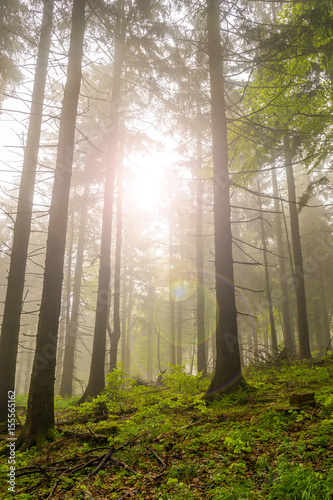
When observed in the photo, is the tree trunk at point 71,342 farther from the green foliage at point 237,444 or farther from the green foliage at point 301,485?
the green foliage at point 301,485

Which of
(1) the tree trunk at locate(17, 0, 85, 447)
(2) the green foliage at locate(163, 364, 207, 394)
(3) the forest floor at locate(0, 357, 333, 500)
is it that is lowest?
(3) the forest floor at locate(0, 357, 333, 500)

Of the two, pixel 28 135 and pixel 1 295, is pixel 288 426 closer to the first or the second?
pixel 28 135

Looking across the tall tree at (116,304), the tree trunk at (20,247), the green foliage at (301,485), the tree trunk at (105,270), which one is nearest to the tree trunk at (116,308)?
the tall tree at (116,304)

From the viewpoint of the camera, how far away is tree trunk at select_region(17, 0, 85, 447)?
16.1 ft

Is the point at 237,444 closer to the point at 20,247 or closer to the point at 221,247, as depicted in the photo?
the point at 221,247

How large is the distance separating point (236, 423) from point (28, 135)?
31.0 feet

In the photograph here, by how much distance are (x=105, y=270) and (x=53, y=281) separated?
14.1ft

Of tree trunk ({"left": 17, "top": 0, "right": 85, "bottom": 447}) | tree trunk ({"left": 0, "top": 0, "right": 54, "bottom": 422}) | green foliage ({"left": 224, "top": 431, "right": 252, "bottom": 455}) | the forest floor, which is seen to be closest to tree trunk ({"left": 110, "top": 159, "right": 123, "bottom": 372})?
tree trunk ({"left": 0, "top": 0, "right": 54, "bottom": 422})

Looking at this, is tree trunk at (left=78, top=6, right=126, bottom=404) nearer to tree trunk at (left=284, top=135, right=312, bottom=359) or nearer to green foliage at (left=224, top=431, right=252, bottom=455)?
green foliage at (left=224, top=431, right=252, bottom=455)

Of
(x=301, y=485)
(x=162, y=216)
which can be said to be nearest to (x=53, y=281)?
(x=301, y=485)

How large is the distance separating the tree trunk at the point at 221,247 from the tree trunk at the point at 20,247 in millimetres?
4302

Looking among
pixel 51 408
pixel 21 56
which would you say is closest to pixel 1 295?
pixel 21 56

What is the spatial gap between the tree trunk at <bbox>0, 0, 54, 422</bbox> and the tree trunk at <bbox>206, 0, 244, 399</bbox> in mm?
4302

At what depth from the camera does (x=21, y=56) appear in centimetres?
1031
